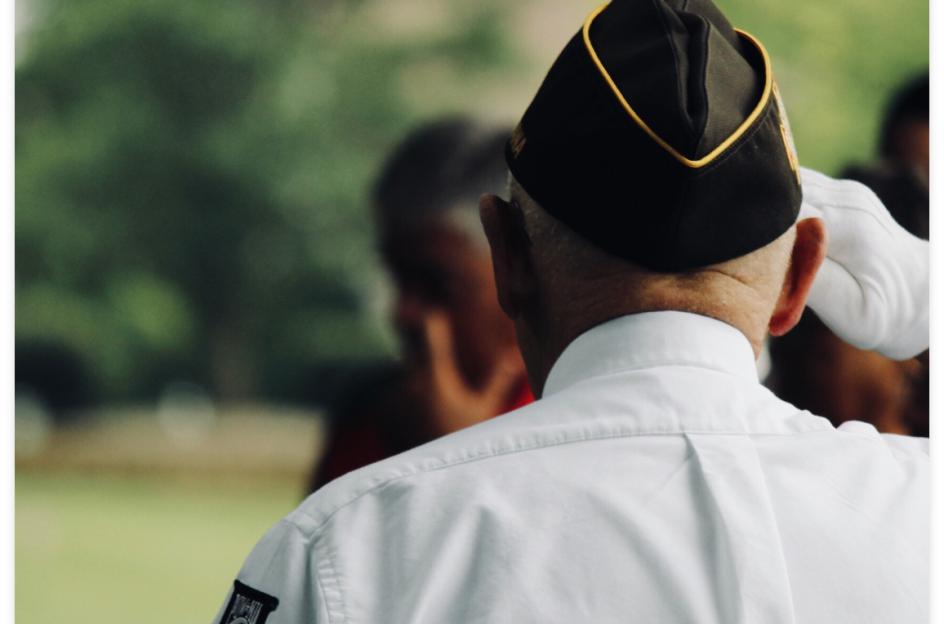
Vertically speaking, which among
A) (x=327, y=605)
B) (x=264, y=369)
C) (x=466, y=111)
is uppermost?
(x=466, y=111)

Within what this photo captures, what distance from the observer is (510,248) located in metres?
0.77

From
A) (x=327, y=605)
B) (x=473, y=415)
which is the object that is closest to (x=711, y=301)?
(x=327, y=605)

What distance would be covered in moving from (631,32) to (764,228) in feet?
0.52

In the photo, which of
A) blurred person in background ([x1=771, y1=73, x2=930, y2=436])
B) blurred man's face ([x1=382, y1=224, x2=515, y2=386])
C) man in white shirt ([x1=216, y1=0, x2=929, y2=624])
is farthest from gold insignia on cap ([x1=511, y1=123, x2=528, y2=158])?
blurred person in background ([x1=771, y1=73, x2=930, y2=436])

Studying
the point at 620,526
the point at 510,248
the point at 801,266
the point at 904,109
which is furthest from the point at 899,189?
the point at 620,526

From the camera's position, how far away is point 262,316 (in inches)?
61.6

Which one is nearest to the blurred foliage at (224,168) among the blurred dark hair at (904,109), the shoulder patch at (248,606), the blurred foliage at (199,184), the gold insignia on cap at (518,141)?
the blurred foliage at (199,184)

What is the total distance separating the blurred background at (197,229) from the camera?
61.9 inches

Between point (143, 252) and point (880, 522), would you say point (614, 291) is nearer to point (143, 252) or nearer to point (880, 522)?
point (880, 522)

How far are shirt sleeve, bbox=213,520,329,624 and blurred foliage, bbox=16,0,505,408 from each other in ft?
3.08

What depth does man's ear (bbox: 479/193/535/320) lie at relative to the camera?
0.76 meters

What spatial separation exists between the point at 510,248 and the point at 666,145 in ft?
0.45

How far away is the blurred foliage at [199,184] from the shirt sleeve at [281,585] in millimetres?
940

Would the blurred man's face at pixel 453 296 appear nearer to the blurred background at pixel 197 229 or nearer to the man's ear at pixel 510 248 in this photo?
the blurred background at pixel 197 229
